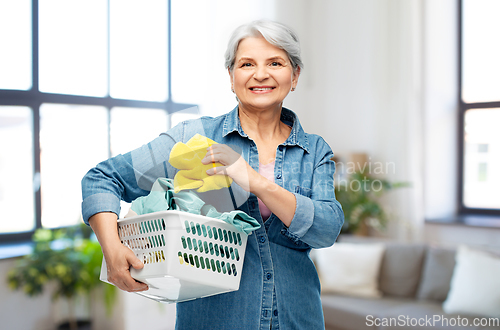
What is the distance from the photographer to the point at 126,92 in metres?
3.70

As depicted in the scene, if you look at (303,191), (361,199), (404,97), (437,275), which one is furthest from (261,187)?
(404,97)

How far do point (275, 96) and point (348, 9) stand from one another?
13.8 feet

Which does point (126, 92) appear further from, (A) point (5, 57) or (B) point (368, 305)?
(B) point (368, 305)

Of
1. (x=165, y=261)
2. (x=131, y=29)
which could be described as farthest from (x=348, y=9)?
(x=165, y=261)

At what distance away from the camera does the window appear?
13.5ft

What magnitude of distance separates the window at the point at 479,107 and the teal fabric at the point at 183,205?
410cm

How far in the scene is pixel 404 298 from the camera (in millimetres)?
2941

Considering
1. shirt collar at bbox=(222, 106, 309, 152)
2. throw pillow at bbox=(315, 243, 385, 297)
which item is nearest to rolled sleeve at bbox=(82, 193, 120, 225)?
shirt collar at bbox=(222, 106, 309, 152)

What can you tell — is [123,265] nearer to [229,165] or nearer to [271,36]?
[229,165]

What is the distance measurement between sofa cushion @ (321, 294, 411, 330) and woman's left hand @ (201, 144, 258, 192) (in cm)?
225

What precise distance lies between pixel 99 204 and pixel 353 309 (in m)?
2.35

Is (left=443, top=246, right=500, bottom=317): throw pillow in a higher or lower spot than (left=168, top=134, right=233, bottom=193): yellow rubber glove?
lower

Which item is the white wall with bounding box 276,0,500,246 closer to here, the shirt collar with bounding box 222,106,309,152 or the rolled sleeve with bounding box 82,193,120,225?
the shirt collar with bounding box 222,106,309,152

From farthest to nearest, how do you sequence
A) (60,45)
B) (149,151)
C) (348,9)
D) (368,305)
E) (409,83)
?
(348,9) < (409,83) < (60,45) < (368,305) < (149,151)
